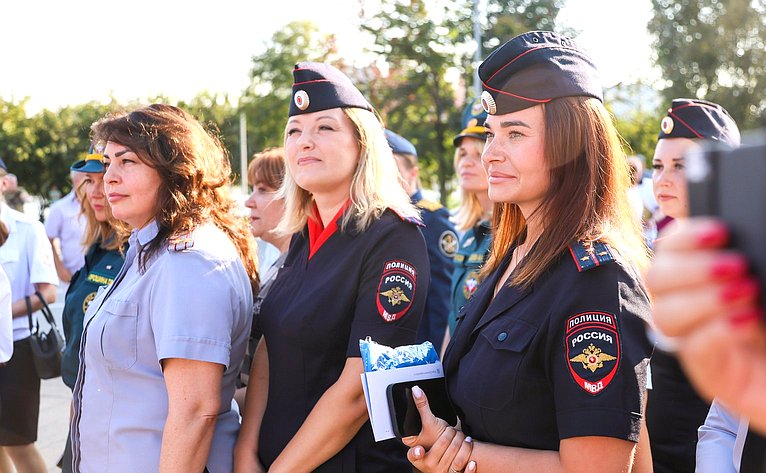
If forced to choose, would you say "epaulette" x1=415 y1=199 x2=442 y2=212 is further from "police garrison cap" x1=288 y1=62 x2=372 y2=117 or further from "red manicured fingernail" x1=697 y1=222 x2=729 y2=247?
"red manicured fingernail" x1=697 y1=222 x2=729 y2=247

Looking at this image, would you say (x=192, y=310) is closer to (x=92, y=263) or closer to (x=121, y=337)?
(x=121, y=337)

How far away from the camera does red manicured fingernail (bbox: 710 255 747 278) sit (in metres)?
0.71

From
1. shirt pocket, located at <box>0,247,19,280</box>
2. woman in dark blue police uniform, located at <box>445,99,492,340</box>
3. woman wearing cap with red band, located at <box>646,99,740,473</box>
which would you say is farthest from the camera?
shirt pocket, located at <box>0,247,19,280</box>

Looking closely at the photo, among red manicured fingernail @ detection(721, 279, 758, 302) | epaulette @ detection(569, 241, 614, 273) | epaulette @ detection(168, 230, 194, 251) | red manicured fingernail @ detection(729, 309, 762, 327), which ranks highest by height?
red manicured fingernail @ detection(721, 279, 758, 302)

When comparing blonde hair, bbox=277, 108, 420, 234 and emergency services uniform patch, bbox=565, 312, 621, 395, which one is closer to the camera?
emergency services uniform patch, bbox=565, 312, 621, 395

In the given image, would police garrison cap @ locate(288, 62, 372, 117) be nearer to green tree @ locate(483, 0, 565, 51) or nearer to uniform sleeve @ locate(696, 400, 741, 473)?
uniform sleeve @ locate(696, 400, 741, 473)

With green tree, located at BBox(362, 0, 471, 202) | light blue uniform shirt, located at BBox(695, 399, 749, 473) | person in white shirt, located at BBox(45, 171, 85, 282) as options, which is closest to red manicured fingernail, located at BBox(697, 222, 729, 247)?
light blue uniform shirt, located at BBox(695, 399, 749, 473)

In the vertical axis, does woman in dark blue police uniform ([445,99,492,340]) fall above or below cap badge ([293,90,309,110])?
below

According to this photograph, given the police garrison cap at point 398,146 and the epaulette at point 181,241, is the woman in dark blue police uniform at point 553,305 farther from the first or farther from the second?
the police garrison cap at point 398,146

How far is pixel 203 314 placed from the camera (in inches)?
97.2

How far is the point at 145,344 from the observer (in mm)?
2516

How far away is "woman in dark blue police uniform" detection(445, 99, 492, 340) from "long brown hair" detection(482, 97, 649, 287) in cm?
231

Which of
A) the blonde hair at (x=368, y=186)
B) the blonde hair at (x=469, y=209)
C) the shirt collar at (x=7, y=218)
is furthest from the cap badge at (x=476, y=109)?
the shirt collar at (x=7, y=218)

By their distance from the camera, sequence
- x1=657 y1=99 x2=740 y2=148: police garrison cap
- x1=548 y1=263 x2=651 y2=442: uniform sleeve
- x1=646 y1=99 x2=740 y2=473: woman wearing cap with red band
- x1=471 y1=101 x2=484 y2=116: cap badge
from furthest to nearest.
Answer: x1=471 y1=101 x2=484 y2=116: cap badge < x1=657 y1=99 x2=740 y2=148: police garrison cap < x1=646 y1=99 x2=740 y2=473: woman wearing cap with red band < x1=548 y1=263 x2=651 y2=442: uniform sleeve
